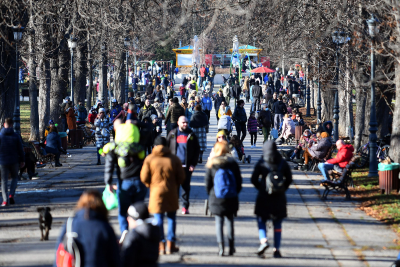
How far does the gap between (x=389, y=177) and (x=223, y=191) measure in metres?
6.27

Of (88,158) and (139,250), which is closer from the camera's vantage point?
(139,250)

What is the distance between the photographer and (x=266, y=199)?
846 cm

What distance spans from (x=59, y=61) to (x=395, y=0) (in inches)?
653

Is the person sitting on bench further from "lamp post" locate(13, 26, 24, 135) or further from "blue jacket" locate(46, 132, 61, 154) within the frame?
"blue jacket" locate(46, 132, 61, 154)

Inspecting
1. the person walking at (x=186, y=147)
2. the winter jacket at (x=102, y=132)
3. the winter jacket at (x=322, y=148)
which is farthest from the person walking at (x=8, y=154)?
the winter jacket at (x=322, y=148)

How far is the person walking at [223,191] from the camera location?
841 cm

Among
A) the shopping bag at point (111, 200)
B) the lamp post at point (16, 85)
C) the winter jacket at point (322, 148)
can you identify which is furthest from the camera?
the lamp post at point (16, 85)

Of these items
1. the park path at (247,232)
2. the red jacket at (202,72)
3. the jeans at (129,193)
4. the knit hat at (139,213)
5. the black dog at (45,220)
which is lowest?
the park path at (247,232)

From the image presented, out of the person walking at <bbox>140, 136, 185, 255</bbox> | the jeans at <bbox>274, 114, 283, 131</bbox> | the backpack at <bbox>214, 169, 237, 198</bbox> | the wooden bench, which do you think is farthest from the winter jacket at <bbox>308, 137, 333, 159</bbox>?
the jeans at <bbox>274, 114, 283, 131</bbox>

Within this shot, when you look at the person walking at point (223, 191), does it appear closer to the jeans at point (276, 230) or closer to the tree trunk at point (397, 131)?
the jeans at point (276, 230)

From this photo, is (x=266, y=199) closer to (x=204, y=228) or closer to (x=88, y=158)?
(x=204, y=228)

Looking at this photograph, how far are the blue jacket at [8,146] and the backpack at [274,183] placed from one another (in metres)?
6.14

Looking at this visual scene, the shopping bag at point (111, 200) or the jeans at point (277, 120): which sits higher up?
the jeans at point (277, 120)

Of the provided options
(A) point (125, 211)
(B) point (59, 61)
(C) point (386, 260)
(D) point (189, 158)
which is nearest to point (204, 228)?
(D) point (189, 158)
